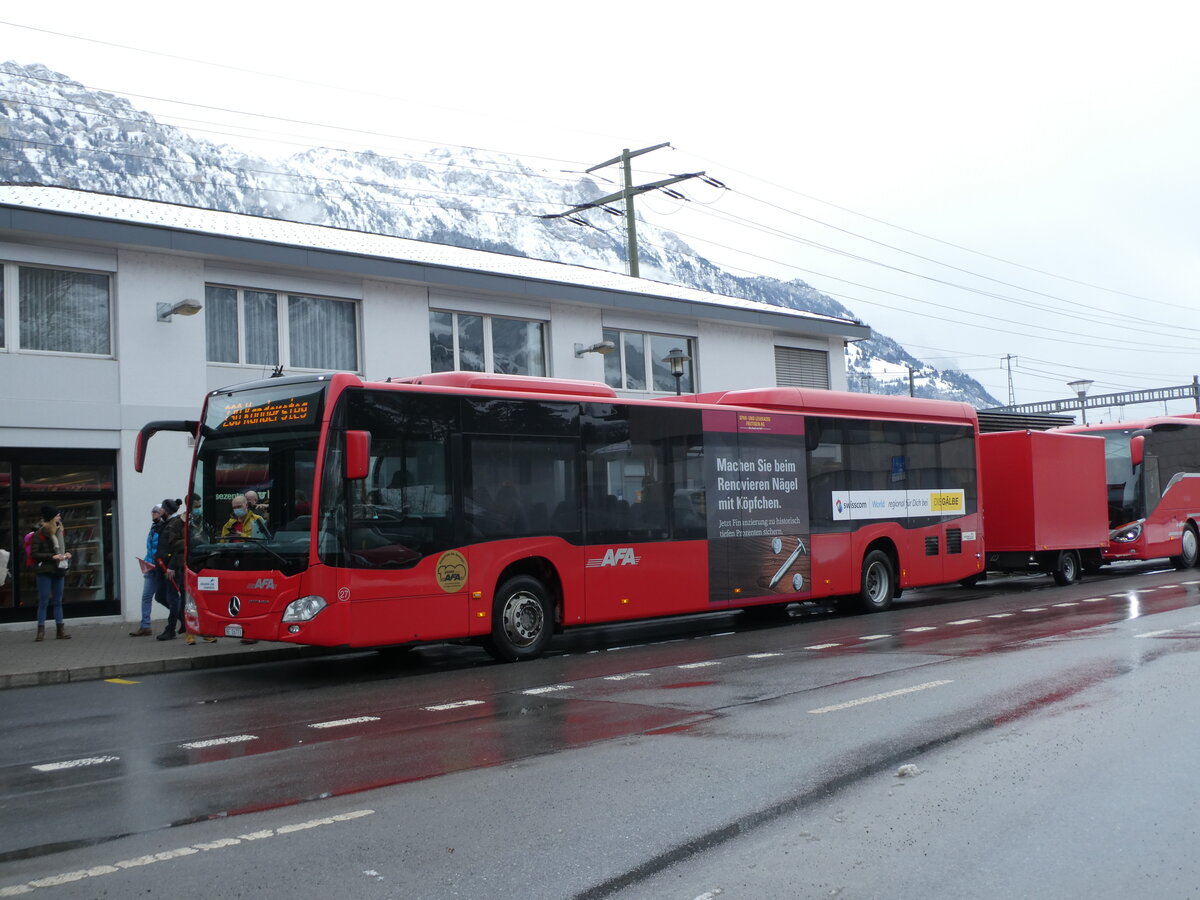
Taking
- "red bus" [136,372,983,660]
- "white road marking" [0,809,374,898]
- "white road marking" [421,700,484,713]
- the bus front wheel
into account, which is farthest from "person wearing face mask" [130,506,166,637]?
"white road marking" [0,809,374,898]

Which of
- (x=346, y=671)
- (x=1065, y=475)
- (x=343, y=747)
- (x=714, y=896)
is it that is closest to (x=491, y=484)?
(x=346, y=671)

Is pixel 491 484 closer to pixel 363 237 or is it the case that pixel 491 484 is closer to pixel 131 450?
pixel 131 450

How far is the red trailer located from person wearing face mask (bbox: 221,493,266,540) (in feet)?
43.3

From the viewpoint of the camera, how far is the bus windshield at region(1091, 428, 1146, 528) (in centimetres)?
2494

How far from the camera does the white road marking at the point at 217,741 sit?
8305 millimetres

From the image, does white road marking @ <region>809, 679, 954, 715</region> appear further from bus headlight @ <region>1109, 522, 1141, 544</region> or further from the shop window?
bus headlight @ <region>1109, 522, 1141, 544</region>

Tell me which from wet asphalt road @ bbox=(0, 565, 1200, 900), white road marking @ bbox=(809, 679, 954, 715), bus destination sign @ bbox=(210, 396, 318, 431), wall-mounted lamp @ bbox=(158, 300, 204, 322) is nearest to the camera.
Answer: wet asphalt road @ bbox=(0, 565, 1200, 900)

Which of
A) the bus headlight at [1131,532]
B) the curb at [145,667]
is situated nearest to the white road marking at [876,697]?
the curb at [145,667]

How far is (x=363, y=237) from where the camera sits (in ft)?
83.7

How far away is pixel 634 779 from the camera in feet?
21.7

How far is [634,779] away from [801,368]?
973 inches

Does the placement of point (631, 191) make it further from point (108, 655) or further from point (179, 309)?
point (108, 655)

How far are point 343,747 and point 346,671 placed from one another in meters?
5.16

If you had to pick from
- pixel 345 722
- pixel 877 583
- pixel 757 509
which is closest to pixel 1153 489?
pixel 877 583
